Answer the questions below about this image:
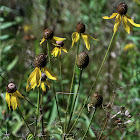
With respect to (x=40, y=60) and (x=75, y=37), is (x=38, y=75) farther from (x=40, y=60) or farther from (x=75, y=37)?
→ (x=75, y=37)

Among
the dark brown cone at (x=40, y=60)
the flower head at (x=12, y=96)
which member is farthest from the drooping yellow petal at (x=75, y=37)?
the flower head at (x=12, y=96)

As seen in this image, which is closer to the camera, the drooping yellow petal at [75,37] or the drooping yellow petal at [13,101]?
the drooping yellow petal at [13,101]

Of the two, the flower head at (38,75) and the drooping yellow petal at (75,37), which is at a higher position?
the drooping yellow petal at (75,37)

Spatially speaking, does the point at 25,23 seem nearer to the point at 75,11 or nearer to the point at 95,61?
the point at 75,11

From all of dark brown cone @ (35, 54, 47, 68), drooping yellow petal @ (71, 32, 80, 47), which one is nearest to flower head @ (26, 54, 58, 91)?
dark brown cone @ (35, 54, 47, 68)

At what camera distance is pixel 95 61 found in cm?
303

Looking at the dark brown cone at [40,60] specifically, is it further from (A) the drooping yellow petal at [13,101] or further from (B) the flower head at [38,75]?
(A) the drooping yellow petal at [13,101]

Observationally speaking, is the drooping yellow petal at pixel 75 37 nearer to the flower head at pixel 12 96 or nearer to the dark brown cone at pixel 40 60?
the dark brown cone at pixel 40 60

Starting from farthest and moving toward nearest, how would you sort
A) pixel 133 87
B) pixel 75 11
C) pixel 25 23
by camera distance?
pixel 25 23, pixel 75 11, pixel 133 87

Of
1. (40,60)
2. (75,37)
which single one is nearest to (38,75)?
(40,60)

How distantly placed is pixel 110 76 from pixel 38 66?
1775 mm

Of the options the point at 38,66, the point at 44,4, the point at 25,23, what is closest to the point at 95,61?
the point at 44,4

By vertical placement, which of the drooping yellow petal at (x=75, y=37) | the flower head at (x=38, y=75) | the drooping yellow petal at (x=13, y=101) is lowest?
the drooping yellow petal at (x=13, y=101)

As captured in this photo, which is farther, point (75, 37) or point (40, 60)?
point (75, 37)
